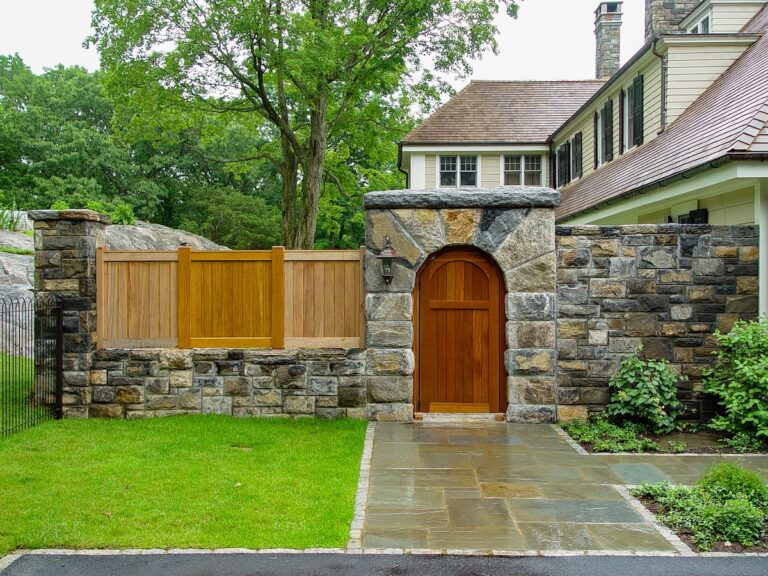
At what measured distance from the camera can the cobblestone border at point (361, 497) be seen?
4562 millimetres

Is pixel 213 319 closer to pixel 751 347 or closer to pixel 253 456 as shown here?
pixel 253 456

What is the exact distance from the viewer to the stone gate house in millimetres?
8195

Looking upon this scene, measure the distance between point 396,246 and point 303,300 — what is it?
52.3 inches

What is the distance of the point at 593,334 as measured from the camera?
325 inches

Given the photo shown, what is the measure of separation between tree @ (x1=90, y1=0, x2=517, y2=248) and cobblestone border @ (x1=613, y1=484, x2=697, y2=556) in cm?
1436

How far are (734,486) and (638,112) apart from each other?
1026 centimetres

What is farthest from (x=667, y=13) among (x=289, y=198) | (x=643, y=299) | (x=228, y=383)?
(x=228, y=383)

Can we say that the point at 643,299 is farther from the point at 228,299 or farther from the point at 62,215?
the point at 62,215

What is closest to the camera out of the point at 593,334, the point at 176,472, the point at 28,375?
the point at 176,472

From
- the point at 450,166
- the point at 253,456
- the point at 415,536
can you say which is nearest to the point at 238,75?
the point at 450,166

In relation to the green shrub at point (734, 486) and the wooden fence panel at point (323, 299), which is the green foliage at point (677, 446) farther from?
the wooden fence panel at point (323, 299)

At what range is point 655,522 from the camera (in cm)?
496

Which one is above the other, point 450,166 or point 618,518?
point 450,166

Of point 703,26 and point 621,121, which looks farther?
point 703,26
